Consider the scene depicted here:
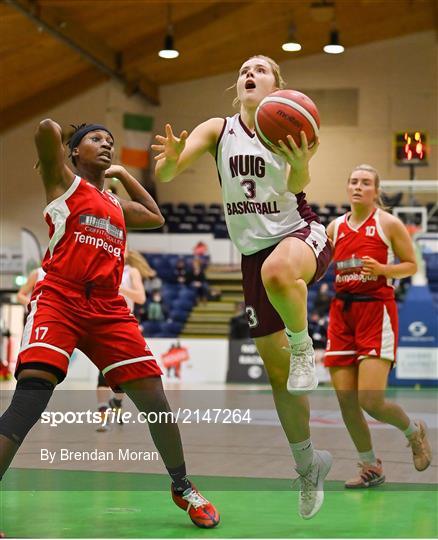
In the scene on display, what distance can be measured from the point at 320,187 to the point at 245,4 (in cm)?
621

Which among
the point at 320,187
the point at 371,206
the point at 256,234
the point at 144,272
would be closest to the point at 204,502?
the point at 256,234

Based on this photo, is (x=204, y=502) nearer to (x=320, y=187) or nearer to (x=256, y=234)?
(x=256, y=234)

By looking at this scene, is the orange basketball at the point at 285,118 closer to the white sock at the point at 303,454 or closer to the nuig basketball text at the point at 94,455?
the white sock at the point at 303,454

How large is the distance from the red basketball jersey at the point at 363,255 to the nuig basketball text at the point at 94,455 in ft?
6.53

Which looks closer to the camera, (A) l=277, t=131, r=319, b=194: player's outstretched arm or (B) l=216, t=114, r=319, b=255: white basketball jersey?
(A) l=277, t=131, r=319, b=194: player's outstretched arm

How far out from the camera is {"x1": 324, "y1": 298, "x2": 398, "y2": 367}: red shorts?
5.96 meters

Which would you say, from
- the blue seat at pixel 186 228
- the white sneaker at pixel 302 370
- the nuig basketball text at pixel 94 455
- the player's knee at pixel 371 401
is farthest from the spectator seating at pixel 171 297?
the white sneaker at pixel 302 370

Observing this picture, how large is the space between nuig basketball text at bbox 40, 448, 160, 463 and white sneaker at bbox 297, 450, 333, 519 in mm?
2386

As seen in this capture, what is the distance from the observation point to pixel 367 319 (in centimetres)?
604

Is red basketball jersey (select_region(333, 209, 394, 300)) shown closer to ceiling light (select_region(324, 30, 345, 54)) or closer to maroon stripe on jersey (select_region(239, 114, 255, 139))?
maroon stripe on jersey (select_region(239, 114, 255, 139))

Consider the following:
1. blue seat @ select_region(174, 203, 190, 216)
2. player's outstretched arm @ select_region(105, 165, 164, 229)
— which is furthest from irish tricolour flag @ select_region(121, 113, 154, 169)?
player's outstretched arm @ select_region(105, 165, 164, 229)

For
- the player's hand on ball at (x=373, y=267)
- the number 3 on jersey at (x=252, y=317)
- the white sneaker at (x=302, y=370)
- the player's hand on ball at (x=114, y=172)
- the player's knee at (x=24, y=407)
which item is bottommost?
the player's knee at (x=24, y=407)

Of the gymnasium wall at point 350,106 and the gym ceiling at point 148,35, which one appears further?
the gymnasium wall at point 350,106

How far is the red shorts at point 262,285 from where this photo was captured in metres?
4.48
